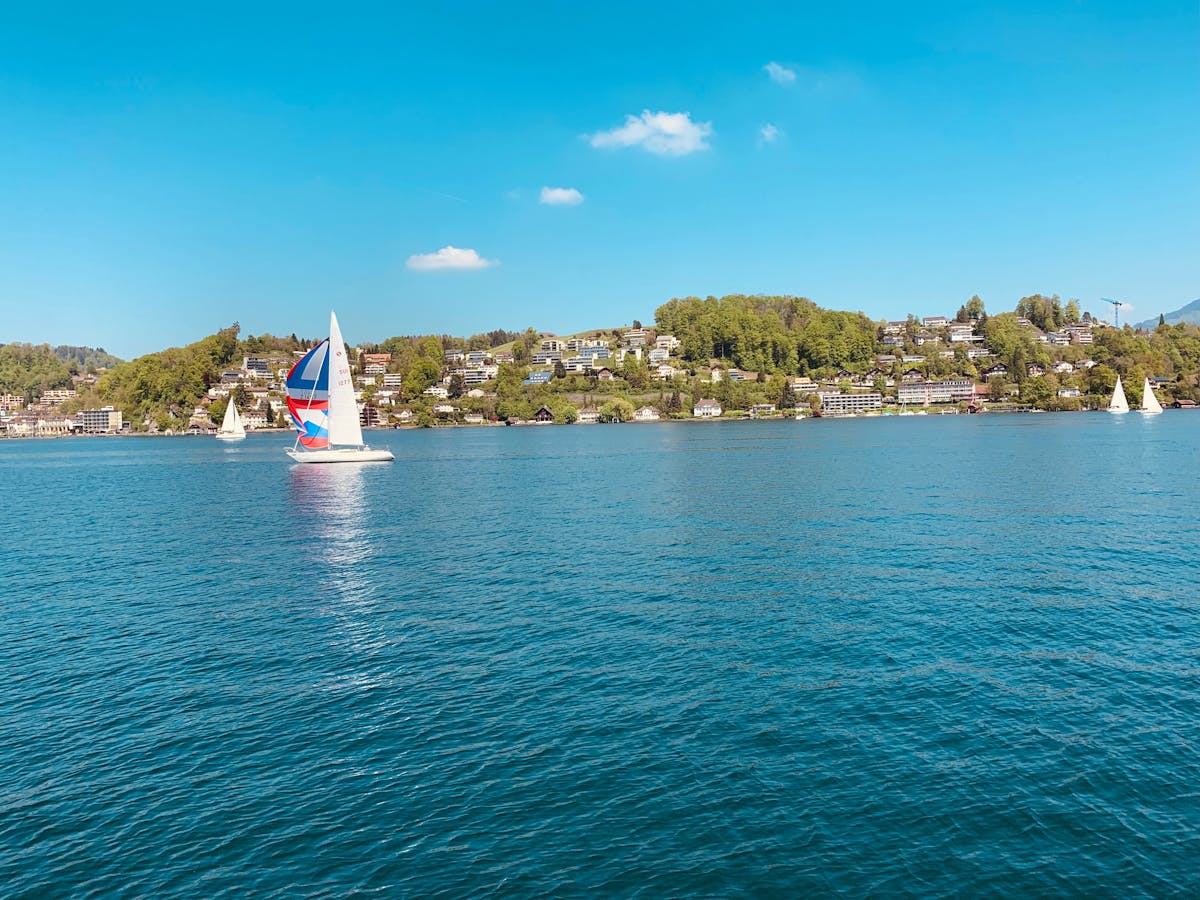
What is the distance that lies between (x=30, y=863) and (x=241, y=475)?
103m

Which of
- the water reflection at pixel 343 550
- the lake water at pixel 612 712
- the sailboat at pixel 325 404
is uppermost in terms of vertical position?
the sailboat at pixel 325 404

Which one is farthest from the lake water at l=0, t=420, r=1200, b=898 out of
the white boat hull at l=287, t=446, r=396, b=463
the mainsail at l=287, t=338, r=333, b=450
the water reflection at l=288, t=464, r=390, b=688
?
the white boat hull at l=287, t=446, r=396, b=463

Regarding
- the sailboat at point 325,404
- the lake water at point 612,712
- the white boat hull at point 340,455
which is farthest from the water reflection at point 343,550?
the sailboat at point 325,404

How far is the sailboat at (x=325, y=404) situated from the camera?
10786 centimetres

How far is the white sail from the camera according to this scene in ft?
356

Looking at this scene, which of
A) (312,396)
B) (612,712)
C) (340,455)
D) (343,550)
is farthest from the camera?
(340,455)

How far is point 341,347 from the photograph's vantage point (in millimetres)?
110562

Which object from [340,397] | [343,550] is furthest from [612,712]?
[340,397]

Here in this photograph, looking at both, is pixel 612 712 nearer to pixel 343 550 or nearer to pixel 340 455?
pixel 343 550

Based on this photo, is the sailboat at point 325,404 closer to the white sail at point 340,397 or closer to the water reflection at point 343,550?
the white sail at point 340,397

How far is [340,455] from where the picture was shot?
114m

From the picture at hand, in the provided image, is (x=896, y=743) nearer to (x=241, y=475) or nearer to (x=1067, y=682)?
(x=1067, y=682)

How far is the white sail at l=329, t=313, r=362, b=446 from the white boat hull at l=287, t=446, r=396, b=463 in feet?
5.14

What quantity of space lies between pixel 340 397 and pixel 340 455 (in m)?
9.05
